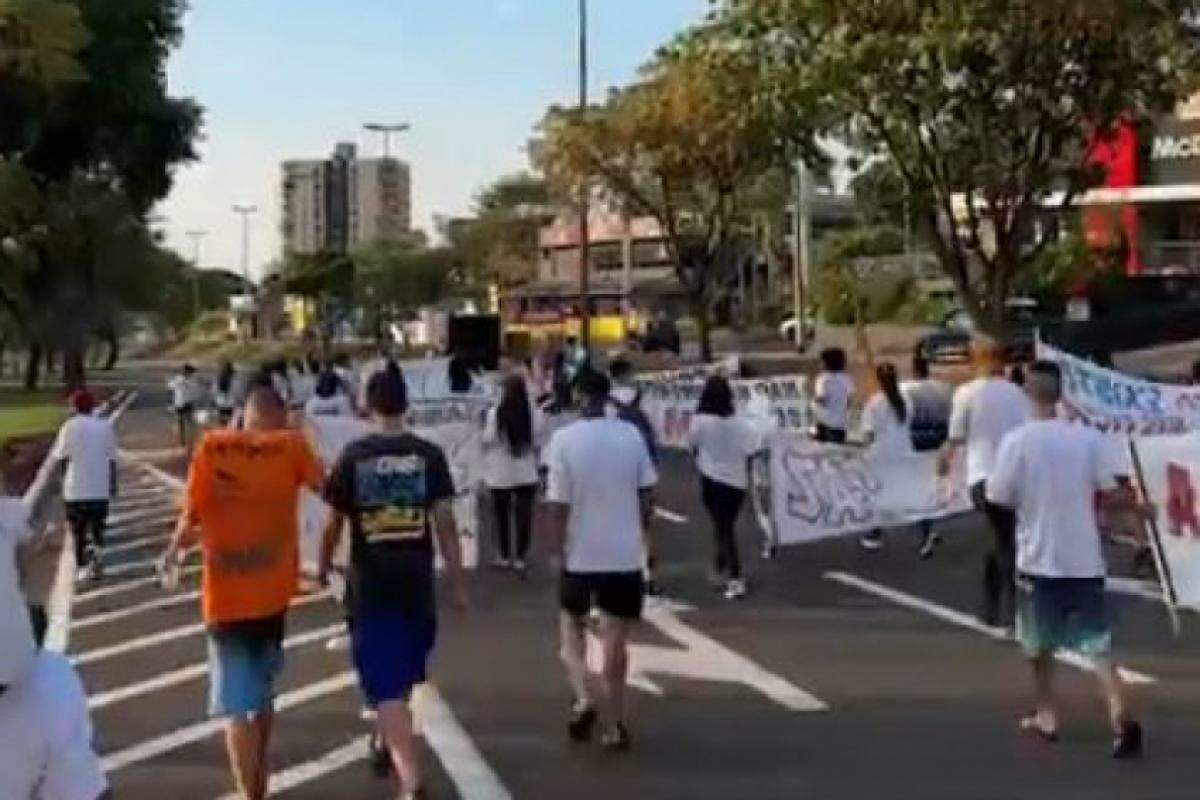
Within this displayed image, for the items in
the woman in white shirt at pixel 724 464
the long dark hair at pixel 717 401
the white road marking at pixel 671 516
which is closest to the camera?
the woman in white shirt at pixel 724 464

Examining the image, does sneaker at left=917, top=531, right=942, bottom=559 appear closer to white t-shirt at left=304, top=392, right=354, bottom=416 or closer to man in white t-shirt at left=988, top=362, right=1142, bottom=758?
white t-shirt at left=304, top=392, right=354, bottom=416

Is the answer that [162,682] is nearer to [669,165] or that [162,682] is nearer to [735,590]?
[735,590]

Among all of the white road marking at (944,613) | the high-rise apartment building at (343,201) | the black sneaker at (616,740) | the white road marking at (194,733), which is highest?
the high-rise apartment building at (343,201)

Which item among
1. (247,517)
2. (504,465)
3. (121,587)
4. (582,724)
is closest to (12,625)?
(247,517)

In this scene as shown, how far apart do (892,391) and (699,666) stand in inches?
292

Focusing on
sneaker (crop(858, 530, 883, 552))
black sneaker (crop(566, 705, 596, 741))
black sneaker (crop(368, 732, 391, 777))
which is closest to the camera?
black sneaker (crop(368, 732, 391, 777))

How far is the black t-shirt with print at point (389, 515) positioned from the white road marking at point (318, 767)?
1.05 metres

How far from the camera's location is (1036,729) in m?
10.8

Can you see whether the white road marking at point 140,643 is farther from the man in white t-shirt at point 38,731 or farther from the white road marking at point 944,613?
the man in white t-shirt at point 38,731

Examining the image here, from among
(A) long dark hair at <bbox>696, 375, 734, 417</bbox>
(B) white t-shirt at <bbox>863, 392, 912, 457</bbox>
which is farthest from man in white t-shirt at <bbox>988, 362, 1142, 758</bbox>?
(B) white t-shirt at <bbox>863, 392, 912, 457</bbox>

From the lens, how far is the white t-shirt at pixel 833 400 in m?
23.0

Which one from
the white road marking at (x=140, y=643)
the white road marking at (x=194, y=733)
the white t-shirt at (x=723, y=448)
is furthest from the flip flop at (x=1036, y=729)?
the white t-shirt at (x=723, y=448)

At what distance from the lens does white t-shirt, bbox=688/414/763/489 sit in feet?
55.3

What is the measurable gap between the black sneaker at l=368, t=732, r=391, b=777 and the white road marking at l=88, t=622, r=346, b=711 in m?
2.07
